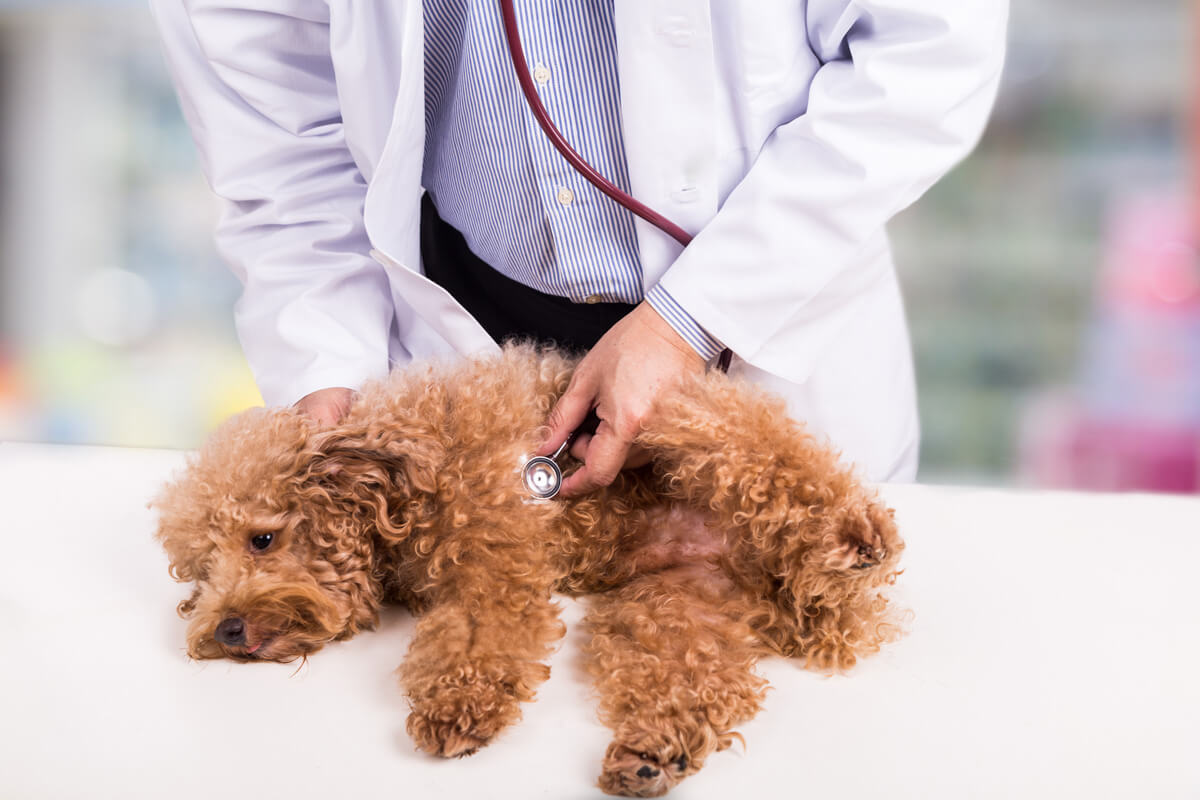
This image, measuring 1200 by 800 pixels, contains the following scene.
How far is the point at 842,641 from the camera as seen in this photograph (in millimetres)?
864

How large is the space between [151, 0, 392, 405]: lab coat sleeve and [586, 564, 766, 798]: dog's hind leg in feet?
1.64

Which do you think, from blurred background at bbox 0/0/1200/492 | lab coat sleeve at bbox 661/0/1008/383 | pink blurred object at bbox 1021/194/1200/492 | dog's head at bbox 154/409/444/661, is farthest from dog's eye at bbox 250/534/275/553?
pink blurred object at bbox 1021/194/1200/492

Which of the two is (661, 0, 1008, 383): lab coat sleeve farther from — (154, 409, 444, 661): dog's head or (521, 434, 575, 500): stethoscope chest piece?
(154, 409, 444, 661): dog's head

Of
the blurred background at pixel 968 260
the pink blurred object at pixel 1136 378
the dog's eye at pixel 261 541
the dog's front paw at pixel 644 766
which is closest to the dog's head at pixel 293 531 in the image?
the dog's eye at pixel 261 541

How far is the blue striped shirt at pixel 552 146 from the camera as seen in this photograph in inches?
40.7

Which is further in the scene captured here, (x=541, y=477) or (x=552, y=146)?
(x=552, y=146)

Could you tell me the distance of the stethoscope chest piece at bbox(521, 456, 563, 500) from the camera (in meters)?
0.93

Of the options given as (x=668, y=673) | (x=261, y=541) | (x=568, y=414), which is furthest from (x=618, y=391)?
(x=261, y=541)

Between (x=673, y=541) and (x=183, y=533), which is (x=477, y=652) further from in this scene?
(x=183, y=533)

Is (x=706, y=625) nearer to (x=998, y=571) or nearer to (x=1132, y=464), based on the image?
(x=998, y=571)

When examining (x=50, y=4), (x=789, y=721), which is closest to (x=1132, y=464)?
(x=789, y=721)

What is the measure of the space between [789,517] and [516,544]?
0.26 metres

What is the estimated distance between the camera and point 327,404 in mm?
1097

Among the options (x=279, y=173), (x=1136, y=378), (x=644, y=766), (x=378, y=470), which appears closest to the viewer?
(x=644, y=766)
